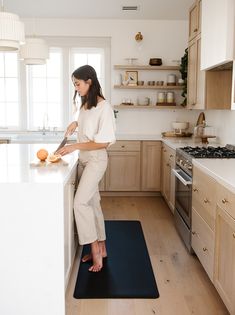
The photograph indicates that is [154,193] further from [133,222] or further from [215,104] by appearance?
[215,104]

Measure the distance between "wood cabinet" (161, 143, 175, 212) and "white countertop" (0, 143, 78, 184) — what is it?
1607 millimetres

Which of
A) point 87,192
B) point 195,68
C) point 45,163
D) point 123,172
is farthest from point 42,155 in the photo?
point 123,172

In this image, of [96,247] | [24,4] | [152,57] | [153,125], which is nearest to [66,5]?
[24,4]

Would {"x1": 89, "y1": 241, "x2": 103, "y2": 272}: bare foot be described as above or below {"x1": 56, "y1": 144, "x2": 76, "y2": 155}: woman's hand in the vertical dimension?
below

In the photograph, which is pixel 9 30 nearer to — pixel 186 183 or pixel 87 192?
pixel 87 192

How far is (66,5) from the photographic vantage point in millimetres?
4883

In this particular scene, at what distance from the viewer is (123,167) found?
534 centimetres

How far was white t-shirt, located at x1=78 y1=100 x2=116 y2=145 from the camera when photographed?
2.72 metres

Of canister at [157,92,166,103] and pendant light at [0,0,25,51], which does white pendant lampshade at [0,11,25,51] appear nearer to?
pendant light at [0,0,25,51]

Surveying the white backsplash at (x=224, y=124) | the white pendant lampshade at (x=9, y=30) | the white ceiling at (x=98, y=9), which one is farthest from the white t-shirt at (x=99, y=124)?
the white ceiling at (x=98, y=9)

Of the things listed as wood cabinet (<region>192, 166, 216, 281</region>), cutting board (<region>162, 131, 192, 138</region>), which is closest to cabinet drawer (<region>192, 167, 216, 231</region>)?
wood cabinet (<region>192, 166, 216, 281</region>)

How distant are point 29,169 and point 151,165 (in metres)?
3.11

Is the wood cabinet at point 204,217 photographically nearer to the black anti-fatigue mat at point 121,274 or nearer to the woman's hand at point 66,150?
the black anti-fatigue mat at point 121,274

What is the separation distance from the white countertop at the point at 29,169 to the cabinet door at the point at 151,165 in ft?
7.38
